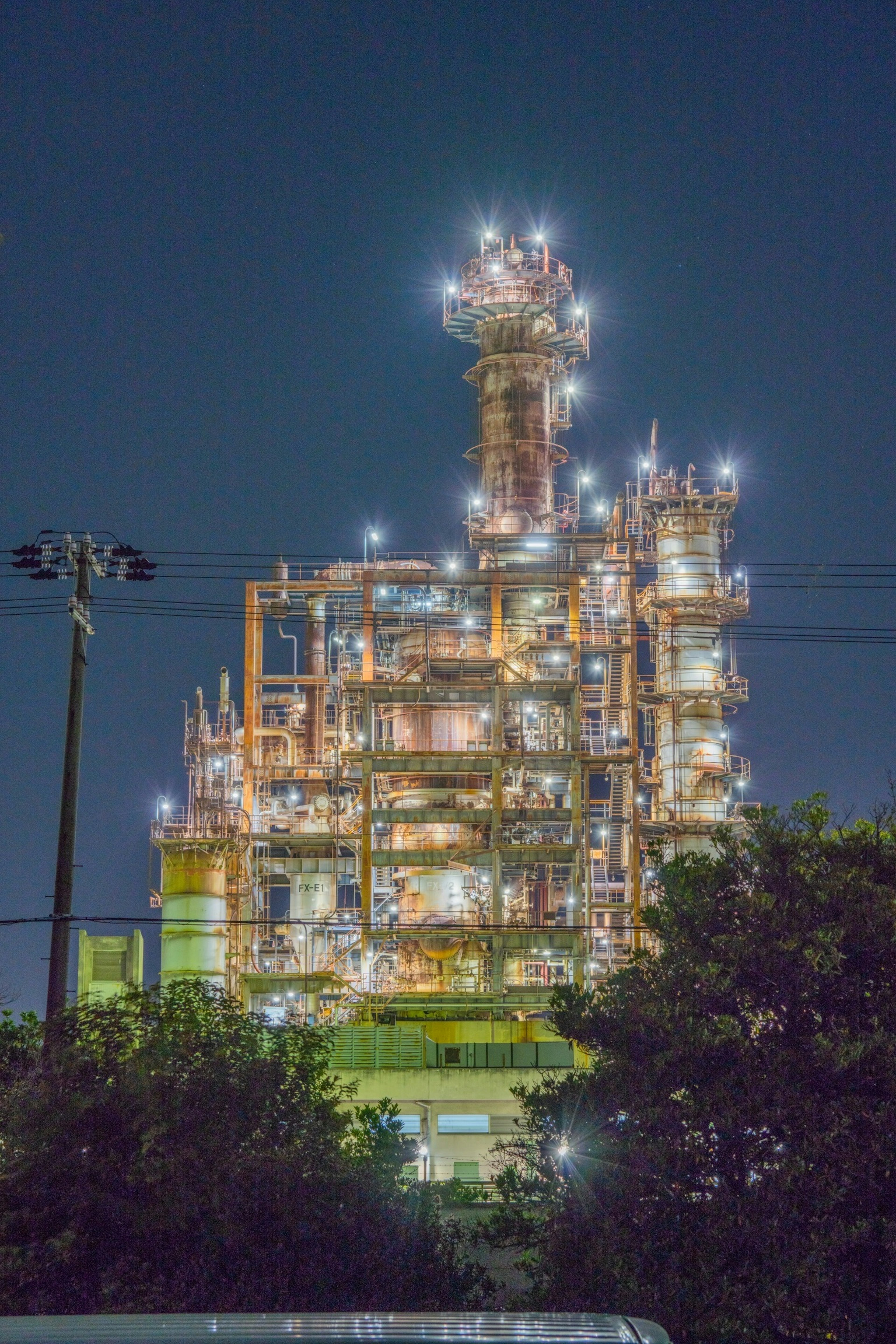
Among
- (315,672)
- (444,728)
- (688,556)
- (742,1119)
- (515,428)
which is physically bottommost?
(742,1119)

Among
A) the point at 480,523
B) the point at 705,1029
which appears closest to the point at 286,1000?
the point at 480,523

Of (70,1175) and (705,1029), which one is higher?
(705,1029)

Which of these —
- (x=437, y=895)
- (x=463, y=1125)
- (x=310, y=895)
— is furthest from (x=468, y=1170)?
(x=310, y=895)

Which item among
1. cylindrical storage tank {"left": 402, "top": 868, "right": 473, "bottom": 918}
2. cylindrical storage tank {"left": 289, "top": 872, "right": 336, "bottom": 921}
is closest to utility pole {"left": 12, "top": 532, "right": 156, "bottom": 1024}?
cylindrical storage tank {"left": 402, "top": 868, "right": 473, "bottom": 918}

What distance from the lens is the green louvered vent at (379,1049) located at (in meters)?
44.9

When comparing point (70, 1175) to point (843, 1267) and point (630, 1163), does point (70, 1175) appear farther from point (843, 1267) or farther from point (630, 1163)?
point (843, 1267)

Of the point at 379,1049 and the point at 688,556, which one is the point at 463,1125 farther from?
the point at 688,556

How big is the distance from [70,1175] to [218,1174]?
6.12 ft

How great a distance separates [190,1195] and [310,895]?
169 ft

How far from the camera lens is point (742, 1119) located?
1825cm

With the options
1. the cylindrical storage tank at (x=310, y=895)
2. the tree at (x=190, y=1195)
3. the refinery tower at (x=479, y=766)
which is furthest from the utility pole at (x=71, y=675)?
the cylindrical storage tank at (x=310, y=895)

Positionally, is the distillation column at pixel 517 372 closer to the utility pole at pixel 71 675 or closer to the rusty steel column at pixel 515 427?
the rusty steel column at pixel 515 427

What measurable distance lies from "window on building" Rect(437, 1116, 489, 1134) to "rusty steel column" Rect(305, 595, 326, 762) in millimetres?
25153

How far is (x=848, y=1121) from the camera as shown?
1767 centimetres
